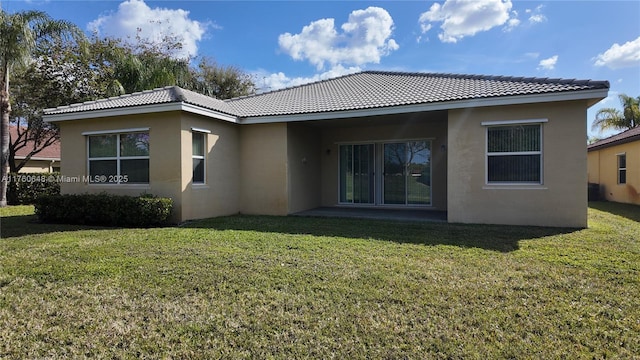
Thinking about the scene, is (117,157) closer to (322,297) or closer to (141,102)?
(141,102)

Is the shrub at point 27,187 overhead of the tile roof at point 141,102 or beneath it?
beneath

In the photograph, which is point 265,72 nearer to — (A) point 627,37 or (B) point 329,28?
(B) point 329,28

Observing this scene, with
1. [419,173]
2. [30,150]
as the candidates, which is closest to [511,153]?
[419,173]

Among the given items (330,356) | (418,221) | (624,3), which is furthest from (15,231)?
(624,3)

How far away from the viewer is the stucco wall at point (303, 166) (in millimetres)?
11758

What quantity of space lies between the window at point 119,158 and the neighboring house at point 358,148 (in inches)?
1.4

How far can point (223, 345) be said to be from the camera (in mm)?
3127

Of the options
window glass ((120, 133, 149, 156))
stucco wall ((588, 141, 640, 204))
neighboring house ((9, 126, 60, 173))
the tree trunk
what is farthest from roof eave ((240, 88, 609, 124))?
neighboring house ((9, 126, 60, 173))

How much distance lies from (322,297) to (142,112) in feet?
27.5

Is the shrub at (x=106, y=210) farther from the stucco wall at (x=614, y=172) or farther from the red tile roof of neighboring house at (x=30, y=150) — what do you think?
the red tile roof of neighboring house at (x=30, y=150)

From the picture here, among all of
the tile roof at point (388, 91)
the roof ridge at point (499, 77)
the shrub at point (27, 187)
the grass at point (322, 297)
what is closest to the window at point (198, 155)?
the tile roof at point (388, 91)

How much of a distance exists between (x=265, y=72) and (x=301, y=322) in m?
32.9

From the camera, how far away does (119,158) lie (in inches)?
418

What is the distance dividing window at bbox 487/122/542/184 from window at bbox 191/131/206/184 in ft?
27.4
